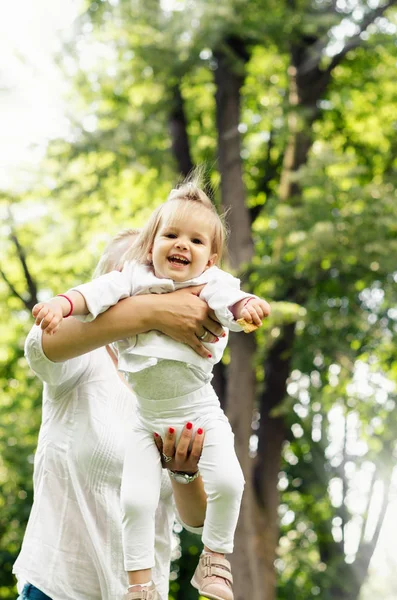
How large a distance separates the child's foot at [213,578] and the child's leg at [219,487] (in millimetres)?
33

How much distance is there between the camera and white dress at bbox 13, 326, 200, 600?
2609 millimetres

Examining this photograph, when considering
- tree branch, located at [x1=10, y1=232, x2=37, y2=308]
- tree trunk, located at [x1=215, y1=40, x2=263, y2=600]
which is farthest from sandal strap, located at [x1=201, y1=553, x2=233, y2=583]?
tree branch, located at [x1=10, y1=232, x2=37, y2=308]

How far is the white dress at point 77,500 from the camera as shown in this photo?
8.56 feet

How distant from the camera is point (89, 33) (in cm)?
1089

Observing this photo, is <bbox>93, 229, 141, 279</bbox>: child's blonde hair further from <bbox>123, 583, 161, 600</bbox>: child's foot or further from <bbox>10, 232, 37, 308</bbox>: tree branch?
<bbox>10, 232, 37, 308</bbox>: tree branch

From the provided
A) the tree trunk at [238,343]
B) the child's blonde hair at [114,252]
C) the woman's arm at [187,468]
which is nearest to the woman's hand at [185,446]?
the woman's arm at [187,468]

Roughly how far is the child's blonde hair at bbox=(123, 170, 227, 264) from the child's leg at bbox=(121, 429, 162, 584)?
1.92 ft

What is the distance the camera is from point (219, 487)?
2.34 m

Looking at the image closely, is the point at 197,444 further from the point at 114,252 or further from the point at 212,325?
the point at 114,252

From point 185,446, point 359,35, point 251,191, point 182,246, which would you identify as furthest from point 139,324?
point 251,191

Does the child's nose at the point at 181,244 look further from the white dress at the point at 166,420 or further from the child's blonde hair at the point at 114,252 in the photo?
the child's blonde hair at the point at 114,252

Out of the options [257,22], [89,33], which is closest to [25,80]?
[89,33]

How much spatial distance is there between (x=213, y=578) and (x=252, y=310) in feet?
2.40

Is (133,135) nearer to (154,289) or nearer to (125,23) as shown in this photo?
(125,23)
